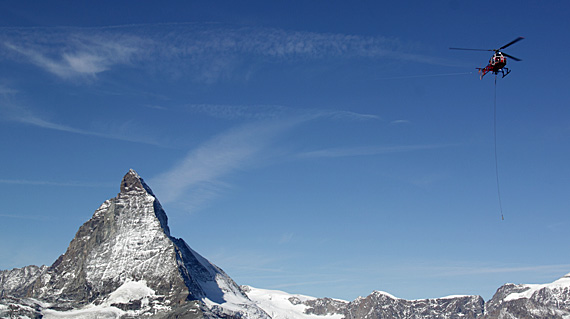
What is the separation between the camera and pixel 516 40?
124 m

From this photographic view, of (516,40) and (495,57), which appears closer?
(516,40)

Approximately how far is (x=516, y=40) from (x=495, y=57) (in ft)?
37.5

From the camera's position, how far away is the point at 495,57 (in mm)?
135750
